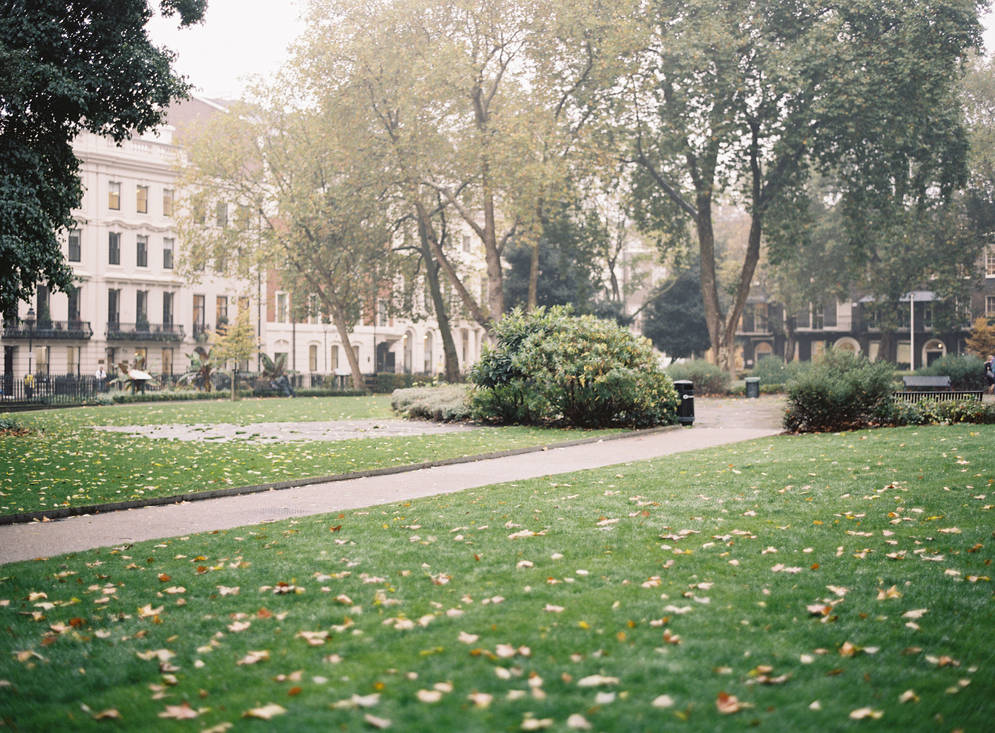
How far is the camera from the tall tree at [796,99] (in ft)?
98.2

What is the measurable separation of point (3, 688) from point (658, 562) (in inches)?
166

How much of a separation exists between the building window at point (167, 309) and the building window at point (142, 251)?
2.47 metres

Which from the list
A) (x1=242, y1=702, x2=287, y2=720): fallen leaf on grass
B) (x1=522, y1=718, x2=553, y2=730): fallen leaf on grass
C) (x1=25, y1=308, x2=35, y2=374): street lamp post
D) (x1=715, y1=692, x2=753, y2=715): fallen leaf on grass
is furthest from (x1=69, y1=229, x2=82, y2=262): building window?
(x1=715, y1=692, x2=753, y2=715): fallen leaf on grass

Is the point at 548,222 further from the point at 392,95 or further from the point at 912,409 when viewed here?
the point at 912,409

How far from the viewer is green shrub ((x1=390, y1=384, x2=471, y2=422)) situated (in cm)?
→ 2191

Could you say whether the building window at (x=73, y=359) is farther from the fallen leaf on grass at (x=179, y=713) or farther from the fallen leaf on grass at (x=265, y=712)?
the fallen leaf on grass at (x=265, y=712)

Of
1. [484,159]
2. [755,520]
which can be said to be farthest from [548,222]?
[755,520]

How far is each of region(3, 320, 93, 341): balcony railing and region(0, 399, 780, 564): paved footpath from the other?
43592 millimetres

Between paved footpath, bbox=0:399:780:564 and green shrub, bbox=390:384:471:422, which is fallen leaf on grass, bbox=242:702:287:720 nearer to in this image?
paved footpath, bbox=0:399:780:564

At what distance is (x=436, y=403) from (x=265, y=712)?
19.3 metres

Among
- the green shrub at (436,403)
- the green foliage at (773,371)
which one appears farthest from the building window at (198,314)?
the green foliage at (773,371)

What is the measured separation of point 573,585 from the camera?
568 centimetres

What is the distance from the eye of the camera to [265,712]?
146 inches

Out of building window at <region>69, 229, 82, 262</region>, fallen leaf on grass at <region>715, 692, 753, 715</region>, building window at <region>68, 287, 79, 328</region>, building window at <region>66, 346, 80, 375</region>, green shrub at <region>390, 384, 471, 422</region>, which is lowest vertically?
fallen leaf on grass at <region>715, 692, 753, 715</region>
